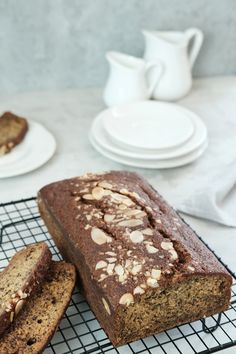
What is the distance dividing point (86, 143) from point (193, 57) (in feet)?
1.71

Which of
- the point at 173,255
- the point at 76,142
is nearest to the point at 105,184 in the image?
the point at 173,255

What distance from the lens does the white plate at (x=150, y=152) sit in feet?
4.89

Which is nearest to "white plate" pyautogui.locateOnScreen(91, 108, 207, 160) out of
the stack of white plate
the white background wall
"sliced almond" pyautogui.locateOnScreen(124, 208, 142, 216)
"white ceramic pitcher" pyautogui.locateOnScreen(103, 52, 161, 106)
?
the stack of white plate

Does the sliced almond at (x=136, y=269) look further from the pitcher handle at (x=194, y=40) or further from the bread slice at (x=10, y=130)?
the pitcher handle at (x=194, y=40)

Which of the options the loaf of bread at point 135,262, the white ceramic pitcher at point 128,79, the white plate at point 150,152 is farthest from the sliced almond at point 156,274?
the white ceramic pitcher at point 128,79

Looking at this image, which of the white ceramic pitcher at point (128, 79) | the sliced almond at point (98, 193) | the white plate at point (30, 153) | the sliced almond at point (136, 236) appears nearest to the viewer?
the sliced almond at point (136, 236)

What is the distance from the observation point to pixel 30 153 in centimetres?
152

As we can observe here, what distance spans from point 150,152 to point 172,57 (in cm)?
42

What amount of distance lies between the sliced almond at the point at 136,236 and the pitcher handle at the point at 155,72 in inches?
32.8

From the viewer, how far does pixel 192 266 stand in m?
0.97

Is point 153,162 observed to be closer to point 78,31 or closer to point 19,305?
point 78,31

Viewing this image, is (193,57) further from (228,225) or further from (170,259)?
(170,259)

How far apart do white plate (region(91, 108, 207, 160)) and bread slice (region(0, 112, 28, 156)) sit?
0.19 metres

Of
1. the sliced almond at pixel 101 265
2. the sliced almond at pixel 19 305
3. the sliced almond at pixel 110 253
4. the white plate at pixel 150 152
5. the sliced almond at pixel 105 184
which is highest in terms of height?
the sliced almond at pixel 105 184
